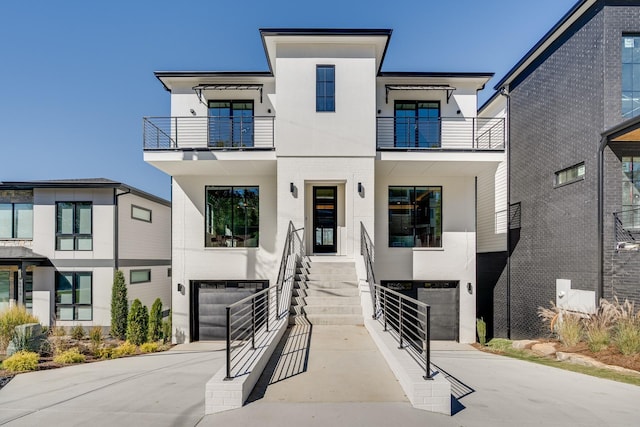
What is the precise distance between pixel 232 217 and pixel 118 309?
19.1 feet

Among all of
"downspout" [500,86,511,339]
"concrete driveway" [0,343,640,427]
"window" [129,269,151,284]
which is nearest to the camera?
"concrete driveway" [0,343,640,427]

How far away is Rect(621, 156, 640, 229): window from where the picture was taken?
9120mm

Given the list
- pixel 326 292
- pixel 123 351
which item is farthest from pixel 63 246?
pixel 326 292

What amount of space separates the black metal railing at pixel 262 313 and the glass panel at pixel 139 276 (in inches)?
359

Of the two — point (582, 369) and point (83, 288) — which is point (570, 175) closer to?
point (582, 369)

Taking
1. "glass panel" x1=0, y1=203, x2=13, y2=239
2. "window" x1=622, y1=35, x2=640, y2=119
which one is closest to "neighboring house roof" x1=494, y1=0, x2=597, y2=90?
"window" x1=622, y1=35, x2=640, y2=119

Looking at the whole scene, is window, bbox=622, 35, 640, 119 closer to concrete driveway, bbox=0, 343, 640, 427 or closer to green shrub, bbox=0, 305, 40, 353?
concrete driveway, bbox=0, 343, 640, 427

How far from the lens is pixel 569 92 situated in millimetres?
10625

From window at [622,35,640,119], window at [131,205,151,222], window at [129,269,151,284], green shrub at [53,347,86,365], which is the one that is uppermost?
window at [622,35,640,119]

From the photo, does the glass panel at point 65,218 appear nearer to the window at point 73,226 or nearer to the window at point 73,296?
the window at point 73,226

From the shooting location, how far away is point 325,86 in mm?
10930

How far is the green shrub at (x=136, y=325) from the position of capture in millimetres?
11391

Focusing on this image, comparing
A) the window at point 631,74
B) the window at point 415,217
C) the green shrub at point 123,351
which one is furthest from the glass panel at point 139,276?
the window at point 631,74

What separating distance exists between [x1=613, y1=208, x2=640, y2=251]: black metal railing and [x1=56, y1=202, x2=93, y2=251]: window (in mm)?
18427
